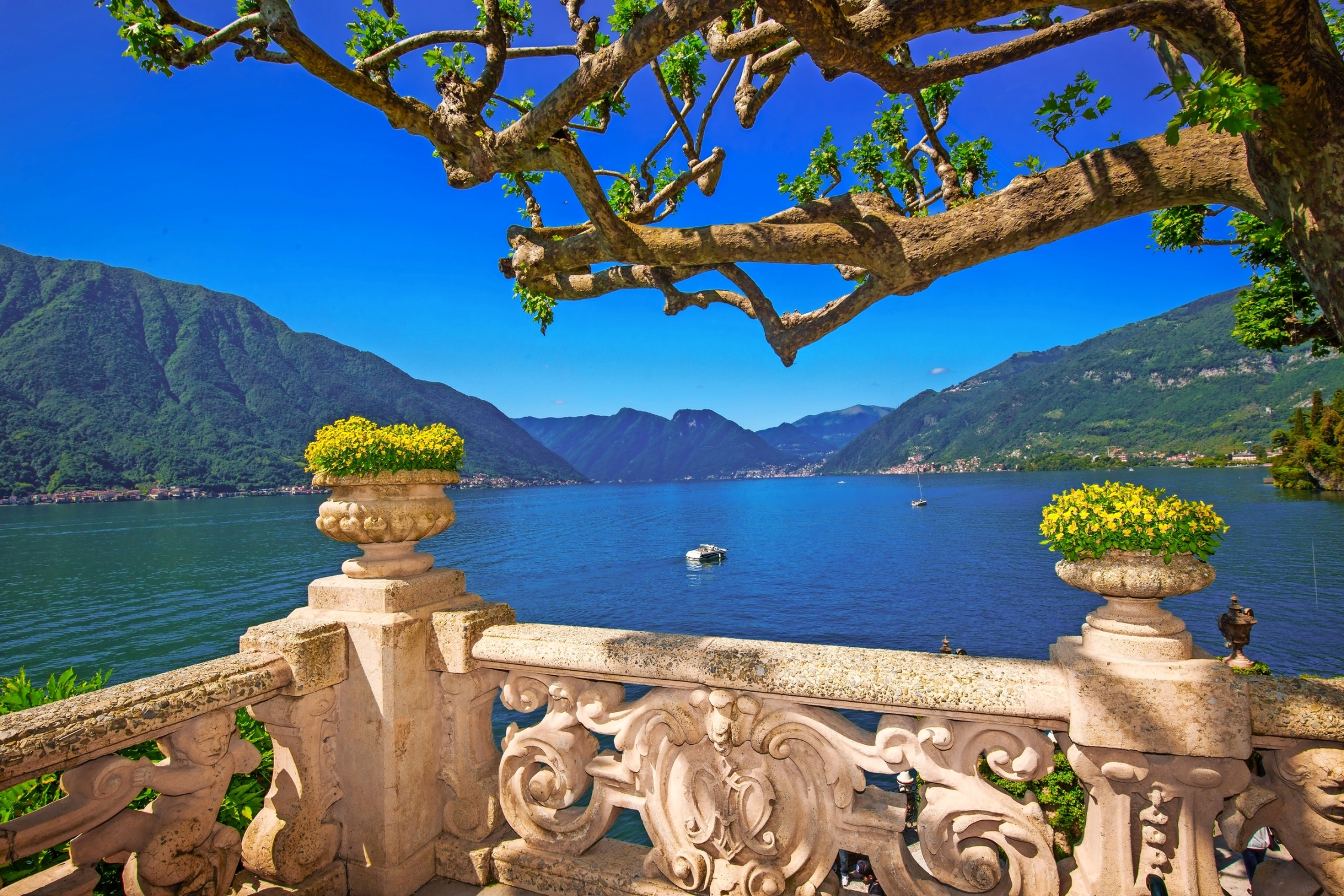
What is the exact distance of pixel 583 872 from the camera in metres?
3.30

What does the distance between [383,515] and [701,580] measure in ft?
191

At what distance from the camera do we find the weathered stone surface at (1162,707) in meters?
2.36

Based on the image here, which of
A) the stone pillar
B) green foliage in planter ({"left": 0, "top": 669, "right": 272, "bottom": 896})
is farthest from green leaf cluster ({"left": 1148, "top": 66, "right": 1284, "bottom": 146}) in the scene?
green foliage in planter ({"left": 0, "top": 669, "right": 272, "bottom": 896})

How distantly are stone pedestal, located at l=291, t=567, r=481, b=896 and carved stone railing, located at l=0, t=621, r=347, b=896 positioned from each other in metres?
0.10

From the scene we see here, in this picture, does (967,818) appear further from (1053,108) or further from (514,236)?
(1053,108)

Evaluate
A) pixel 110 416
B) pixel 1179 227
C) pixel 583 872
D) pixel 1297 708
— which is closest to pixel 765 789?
pixel 583 872

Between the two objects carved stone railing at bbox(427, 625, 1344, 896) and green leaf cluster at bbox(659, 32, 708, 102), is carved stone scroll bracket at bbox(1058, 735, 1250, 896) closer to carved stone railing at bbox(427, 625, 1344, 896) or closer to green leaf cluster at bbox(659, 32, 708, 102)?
carved stone railing at bbox(427, 625, 1344, 896)

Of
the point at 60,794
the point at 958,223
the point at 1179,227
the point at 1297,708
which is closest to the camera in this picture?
the point at 1297,708

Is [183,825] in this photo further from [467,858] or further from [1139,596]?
[1139,596]

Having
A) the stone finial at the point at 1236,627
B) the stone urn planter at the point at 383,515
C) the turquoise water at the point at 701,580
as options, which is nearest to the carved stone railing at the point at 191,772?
the stone urn planter at the point at 383,515

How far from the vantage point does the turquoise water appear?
38469 mm

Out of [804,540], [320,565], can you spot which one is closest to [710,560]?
[804,540]

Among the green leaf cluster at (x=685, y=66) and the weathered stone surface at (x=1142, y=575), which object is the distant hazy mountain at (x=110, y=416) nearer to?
the green leaf cluster at (x=685, y=66)

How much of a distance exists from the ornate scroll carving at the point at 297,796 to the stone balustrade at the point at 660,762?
16 mm
